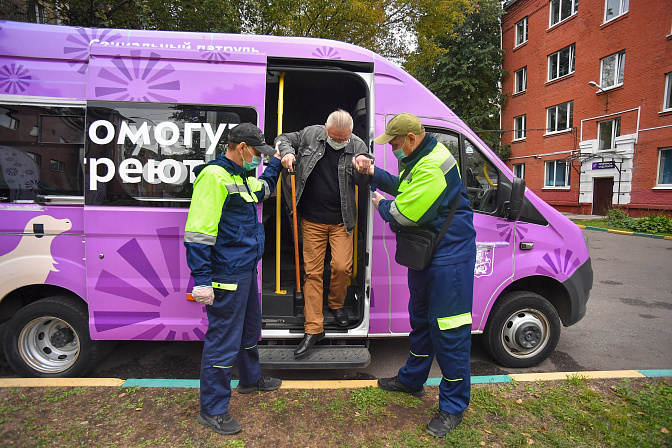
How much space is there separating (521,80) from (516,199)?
2365 cm

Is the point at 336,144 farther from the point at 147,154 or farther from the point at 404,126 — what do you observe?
the point at 147,154

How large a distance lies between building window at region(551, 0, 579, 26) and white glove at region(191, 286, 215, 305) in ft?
77.3

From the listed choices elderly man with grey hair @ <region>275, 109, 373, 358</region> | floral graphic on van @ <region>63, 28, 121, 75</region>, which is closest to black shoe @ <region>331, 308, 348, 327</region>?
elderly man with grey hair @ <region>275, 109, 373, 358</region>

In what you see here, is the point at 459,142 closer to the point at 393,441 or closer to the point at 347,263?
the point at 347,263

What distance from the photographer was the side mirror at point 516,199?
3.19m

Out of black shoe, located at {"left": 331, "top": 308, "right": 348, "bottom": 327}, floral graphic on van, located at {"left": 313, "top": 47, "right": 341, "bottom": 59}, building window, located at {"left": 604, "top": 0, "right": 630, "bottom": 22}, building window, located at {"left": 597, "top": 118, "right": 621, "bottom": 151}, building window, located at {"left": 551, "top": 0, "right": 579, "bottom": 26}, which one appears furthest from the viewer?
building window, located at {"left": 551, "top": 0, "right": 579, "bottom": 26}

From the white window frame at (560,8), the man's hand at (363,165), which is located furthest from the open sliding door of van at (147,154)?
the white window frame at (560,8)

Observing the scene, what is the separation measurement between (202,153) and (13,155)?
1.52 meters

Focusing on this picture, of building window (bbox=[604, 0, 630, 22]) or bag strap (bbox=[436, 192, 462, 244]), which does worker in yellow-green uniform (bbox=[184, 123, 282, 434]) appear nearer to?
bag strap (bbox=[436, 192, 462, 244])

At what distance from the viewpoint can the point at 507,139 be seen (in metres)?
23.9

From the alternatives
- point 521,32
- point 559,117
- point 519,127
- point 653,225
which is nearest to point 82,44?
point 653,225

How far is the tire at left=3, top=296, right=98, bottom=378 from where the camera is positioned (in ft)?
10.2

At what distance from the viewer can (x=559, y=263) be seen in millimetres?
3549

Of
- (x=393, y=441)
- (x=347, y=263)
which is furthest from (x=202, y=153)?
(x=393, y=441)
